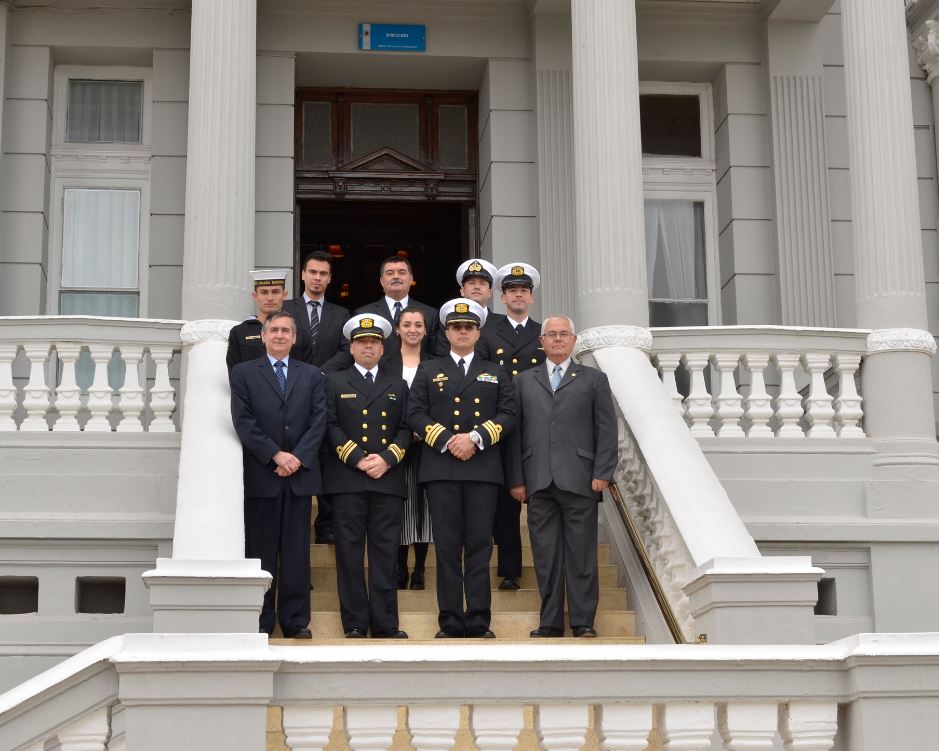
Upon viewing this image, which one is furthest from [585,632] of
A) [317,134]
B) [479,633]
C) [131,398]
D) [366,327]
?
[317,134]

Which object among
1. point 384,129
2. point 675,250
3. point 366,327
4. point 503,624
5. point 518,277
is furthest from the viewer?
point 384,129

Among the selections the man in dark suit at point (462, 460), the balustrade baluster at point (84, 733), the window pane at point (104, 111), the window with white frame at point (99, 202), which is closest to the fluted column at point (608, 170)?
the man in dark suit at point (462, 460)

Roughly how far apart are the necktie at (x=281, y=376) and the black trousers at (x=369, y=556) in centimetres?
72

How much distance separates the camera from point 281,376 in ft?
30.8

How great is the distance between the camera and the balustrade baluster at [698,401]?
37.1 feet

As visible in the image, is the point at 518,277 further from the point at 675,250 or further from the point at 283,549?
the point at 675,250

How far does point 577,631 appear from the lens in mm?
8961

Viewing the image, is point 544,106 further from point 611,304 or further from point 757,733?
point 757,733

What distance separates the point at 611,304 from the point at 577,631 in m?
3.29

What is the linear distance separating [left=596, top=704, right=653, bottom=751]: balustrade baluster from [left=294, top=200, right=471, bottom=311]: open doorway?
10051 mm

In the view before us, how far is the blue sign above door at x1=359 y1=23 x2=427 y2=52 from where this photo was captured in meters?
14.5

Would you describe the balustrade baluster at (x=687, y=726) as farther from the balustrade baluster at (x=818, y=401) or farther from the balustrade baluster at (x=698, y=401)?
the balustrade baluster at (x=818, y=401)

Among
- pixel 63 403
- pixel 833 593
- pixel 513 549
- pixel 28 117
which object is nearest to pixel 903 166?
pixel 833 593

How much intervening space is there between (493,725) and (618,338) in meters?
5.40
